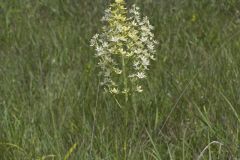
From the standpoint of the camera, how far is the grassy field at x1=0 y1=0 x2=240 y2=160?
2.59m

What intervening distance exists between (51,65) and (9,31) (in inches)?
39.3

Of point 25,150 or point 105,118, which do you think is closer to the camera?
point 25,150

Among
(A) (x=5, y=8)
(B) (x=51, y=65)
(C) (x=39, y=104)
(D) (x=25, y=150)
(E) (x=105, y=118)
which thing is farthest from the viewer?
(A) (x=5, y=8)

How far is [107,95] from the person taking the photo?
10.8 feet

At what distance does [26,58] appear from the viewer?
14.1 ft

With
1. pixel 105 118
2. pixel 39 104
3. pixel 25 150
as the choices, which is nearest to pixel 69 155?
pixel 25 150

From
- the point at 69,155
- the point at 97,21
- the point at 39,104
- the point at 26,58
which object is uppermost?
the point at 97,21

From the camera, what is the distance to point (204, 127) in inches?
104

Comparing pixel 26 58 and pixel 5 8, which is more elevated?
pixel 5 8

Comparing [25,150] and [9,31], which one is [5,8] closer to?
[9,31]

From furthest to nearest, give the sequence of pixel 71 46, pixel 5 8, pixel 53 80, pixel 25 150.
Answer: pixel 5 8 → pixel 71 46 → pixel 53 80 → pixel 25 150

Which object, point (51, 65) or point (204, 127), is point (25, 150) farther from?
point (51, 65)

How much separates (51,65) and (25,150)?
158cm

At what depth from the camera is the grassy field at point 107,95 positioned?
2.59m
